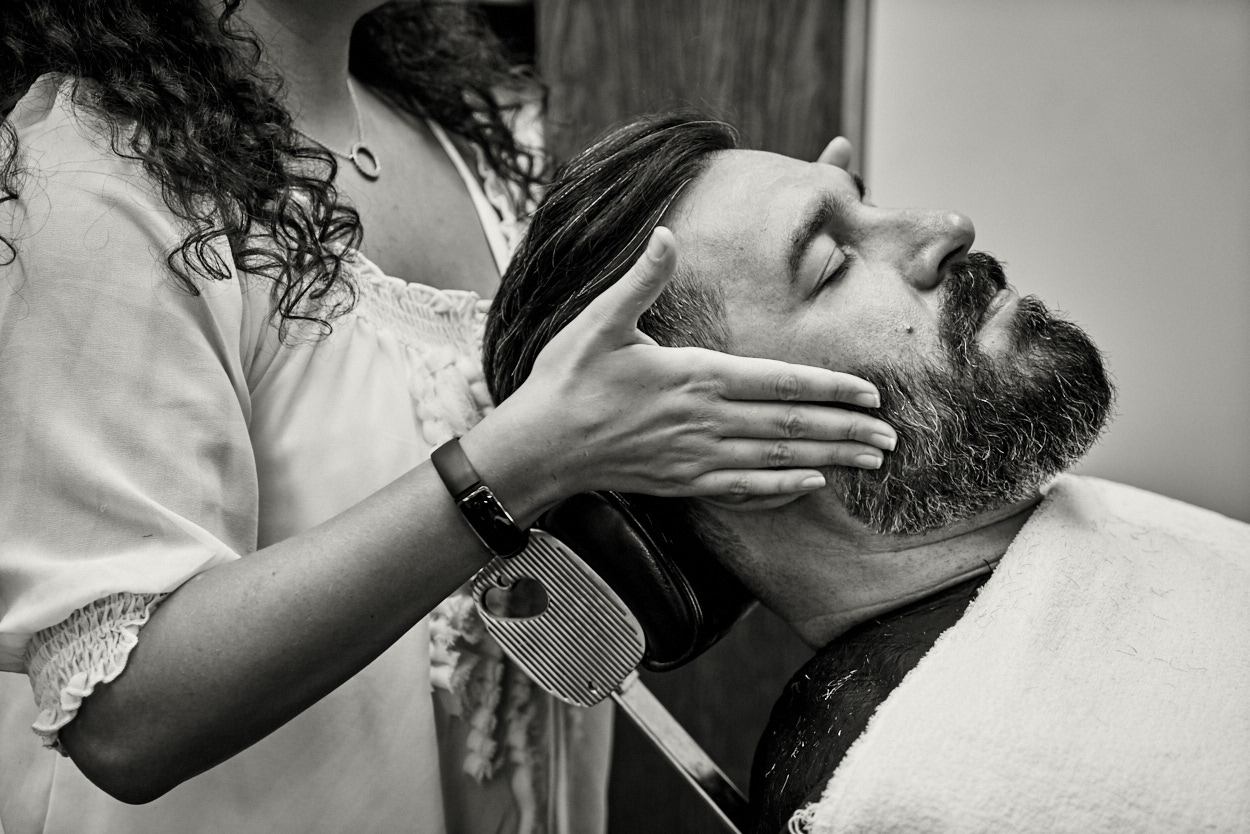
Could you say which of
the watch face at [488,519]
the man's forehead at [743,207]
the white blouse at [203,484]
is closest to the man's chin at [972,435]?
the man's forehead at [743,207]

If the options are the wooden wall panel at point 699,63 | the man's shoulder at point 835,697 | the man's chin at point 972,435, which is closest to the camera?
the man's shoulder at point 835,697

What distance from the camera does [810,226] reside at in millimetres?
1345

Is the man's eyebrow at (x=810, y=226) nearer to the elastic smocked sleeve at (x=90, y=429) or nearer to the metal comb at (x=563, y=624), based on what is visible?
the metal comb at (x=563, y=624)

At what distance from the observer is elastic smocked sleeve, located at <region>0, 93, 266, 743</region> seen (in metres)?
1.04

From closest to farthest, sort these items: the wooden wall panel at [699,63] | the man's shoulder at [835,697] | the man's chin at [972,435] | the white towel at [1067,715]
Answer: the white towel at [1067,715] < the man's shoulder at [835,697] < the man's chin at [972,435] < the wooden wall panel at [699,63]

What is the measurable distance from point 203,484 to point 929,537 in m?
0.87

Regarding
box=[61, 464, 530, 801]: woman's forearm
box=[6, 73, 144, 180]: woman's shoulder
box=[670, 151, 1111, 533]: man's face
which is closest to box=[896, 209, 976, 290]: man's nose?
box=[670, 151, 1111, 533]: man's face

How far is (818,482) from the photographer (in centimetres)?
118

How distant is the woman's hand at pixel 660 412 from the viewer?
1094 mm

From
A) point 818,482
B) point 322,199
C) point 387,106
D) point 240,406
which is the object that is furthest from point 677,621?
point 387,106

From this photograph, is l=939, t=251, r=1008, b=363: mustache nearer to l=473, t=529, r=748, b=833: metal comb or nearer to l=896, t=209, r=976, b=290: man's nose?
l=896, t=209, r=976, b=290: man's nose

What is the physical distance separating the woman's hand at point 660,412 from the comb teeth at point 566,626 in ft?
0.65

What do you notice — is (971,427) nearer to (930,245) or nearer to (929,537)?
(929,537)

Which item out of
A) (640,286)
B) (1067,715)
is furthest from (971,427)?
(640,286)
